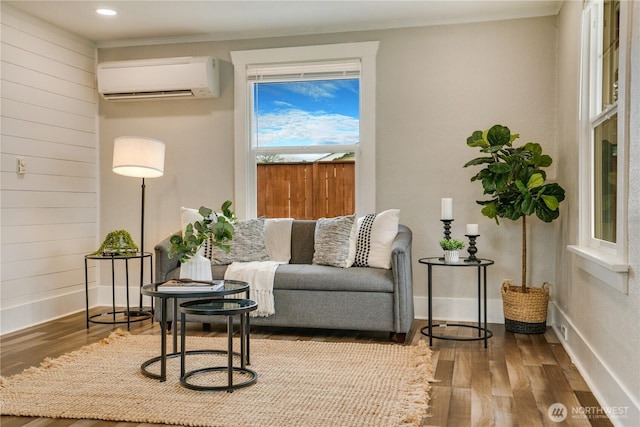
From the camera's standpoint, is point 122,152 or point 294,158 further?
point 294,158

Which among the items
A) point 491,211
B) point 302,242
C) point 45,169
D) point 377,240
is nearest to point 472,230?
point 491,211

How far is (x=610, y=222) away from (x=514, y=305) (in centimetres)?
144

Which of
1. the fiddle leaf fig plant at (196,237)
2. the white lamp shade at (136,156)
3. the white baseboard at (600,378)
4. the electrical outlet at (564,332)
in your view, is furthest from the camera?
the white lamp shade at (136,156)

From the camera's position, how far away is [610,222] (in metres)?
2.82

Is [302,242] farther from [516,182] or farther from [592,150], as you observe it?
[592,150]

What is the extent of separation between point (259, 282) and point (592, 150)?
2240 millimetres

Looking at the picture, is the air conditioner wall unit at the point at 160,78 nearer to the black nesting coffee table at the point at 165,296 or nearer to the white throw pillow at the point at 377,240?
the white throw pillow at the point at 377,240

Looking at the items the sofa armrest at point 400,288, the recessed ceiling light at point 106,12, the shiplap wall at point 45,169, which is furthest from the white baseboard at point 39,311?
the sofa armrest at point 400,288

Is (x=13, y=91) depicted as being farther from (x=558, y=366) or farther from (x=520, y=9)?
(x=558, y=366)

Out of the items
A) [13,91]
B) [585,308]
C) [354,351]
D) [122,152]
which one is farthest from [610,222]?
[13,91]

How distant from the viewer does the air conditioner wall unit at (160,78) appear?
15.9ft

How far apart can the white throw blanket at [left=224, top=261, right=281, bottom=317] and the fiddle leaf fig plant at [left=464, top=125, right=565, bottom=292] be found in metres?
1.58

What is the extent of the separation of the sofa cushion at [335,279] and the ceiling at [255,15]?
193 centimetres

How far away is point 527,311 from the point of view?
4.06m
